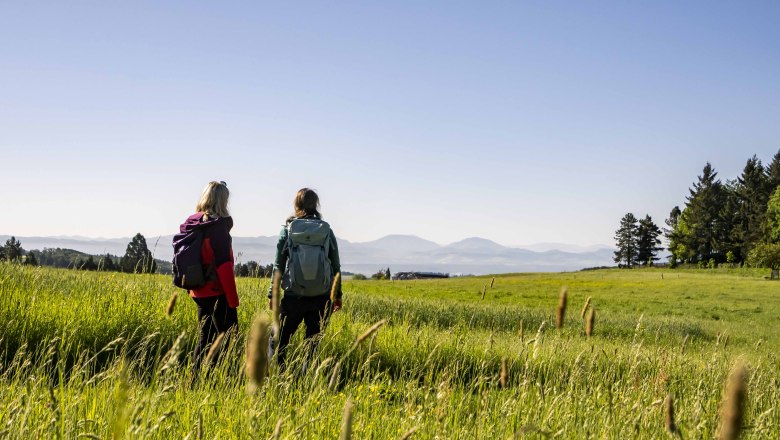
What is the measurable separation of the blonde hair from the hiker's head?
92 centimetres

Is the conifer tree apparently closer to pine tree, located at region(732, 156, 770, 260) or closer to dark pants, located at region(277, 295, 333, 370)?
pine tree, located at region(732, 156, 770, 260)

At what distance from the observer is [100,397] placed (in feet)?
14.9

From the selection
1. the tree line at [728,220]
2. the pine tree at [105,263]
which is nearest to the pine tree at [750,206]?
the tree line at [728,220]

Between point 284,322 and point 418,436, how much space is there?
4.01 meters

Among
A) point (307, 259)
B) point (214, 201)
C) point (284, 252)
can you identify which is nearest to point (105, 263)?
point (214, 201)

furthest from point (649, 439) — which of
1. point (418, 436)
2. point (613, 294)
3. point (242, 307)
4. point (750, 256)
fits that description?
point (750, 256)

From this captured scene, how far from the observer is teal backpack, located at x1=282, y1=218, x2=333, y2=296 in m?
7.75

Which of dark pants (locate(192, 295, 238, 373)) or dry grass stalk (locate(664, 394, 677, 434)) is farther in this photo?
dark pants (locate(192, 295, 238, 373))

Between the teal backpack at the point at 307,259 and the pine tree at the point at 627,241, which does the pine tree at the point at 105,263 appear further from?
the pine tree at the point at 627,241

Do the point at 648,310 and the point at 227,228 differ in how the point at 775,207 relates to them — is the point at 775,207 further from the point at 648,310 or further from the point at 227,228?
the point at 227,228

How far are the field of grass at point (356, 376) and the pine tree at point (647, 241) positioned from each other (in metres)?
106

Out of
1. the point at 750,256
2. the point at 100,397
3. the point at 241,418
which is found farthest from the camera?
the point at 750,256

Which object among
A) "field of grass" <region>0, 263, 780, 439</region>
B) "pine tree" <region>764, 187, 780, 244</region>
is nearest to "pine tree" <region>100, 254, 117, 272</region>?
"field of grass" <region>0, 263, 780, 439</region>

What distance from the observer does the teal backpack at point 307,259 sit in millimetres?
7754
